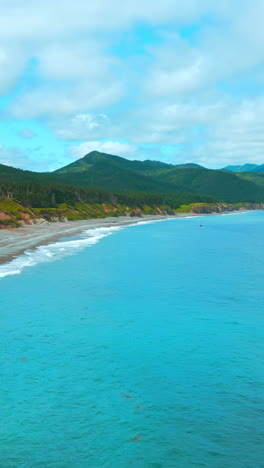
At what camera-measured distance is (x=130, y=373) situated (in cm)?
2355

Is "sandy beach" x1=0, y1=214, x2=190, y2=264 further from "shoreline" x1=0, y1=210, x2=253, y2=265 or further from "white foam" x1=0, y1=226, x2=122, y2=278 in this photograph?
"white foam" x1=0, y1=226, x2=122, y2=278

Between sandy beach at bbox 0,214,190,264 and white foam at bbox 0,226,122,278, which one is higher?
sandy beach at bbox 0,214,190,264

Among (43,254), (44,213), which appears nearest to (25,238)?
(43,254)

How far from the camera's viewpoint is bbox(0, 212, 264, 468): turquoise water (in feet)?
54.2

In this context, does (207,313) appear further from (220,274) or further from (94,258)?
(94,258)

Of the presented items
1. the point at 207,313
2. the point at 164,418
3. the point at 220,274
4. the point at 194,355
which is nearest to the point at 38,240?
the point at 220,274

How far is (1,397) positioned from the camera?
20.4m

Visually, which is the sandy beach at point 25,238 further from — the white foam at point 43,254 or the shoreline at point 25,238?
the white foam at point 43,254

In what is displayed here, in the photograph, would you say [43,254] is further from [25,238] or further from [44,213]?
[44,213]

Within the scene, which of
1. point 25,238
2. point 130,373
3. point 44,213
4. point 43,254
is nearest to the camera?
point 130,373

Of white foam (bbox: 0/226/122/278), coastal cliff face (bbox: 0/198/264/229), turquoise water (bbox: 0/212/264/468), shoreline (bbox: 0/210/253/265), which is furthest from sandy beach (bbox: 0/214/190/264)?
turquoise water (bbox: 0/212/264/468)

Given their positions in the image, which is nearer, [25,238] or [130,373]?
[130,373]

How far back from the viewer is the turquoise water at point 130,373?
16516 millimetres

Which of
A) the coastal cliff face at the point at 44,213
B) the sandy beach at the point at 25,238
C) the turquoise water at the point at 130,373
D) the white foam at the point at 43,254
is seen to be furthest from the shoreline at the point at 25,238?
the turquoise water at the point at 130,373
